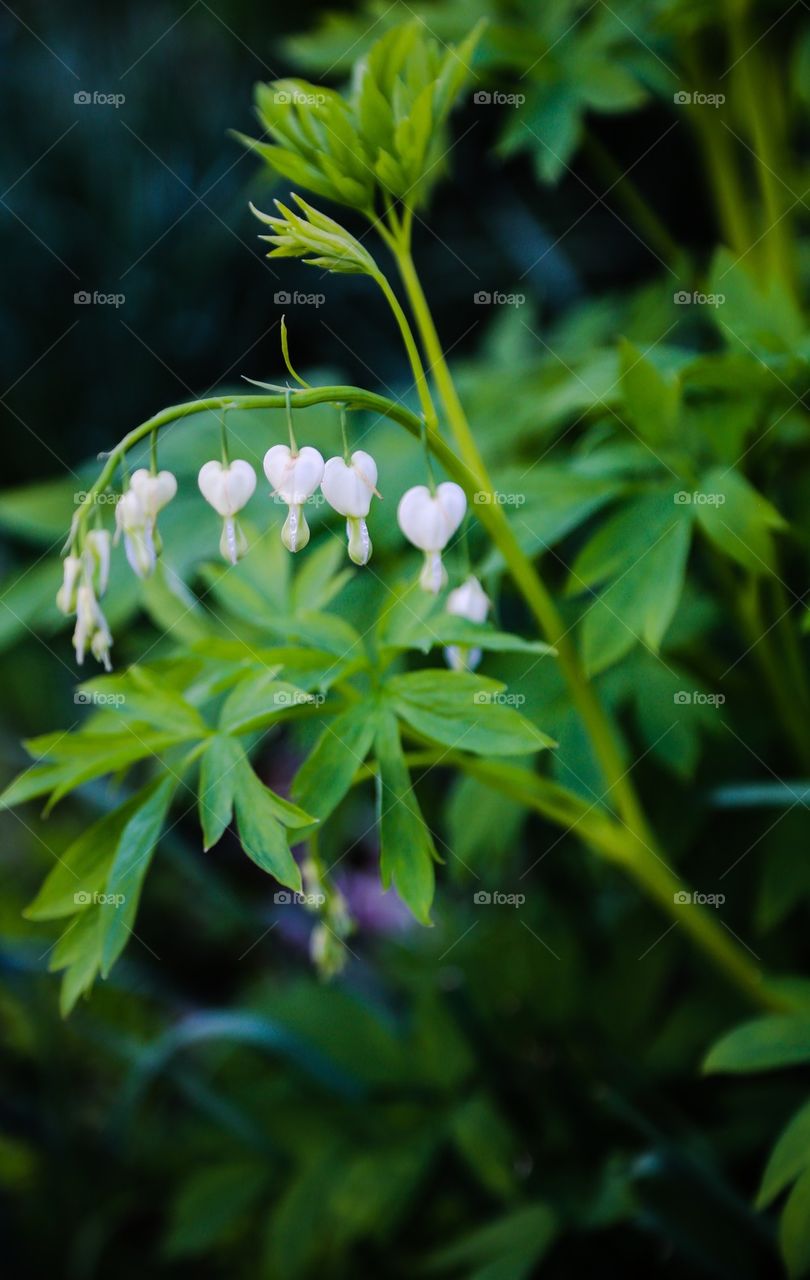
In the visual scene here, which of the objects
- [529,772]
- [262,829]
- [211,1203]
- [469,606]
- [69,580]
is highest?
[69,580]

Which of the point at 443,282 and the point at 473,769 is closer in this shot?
the point at 473,769

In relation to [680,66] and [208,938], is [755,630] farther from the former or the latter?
[208,938]

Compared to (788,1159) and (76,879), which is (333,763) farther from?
(788,1159)

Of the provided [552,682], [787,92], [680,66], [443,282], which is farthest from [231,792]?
[443,282]

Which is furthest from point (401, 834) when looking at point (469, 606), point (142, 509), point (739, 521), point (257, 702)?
point (739, 521)

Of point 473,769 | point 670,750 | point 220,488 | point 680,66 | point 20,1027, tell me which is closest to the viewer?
point 220,488

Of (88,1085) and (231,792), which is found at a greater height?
(231,792)
